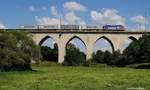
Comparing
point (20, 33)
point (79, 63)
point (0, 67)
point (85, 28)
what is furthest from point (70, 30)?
point (0, 67)

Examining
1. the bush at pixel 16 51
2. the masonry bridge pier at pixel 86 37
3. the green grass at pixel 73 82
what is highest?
the masonry bridge pier at pixel 86 37

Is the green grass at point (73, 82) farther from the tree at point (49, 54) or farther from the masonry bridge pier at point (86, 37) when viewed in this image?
the tree at point (49, 54)

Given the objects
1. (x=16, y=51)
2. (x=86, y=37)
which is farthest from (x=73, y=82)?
(x=86, y=37)

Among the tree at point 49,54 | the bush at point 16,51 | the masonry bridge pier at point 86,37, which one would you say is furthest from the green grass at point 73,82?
the tree at point 49,54

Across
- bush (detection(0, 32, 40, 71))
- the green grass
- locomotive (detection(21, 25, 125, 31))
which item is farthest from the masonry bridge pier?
the green grass

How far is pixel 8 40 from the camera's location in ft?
198

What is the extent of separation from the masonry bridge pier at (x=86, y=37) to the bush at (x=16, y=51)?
66585 millimetres

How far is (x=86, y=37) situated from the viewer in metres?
134

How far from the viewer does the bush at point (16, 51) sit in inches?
2288

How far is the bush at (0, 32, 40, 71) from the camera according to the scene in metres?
58.1

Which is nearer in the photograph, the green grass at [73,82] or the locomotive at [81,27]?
the green grass at [73,82]

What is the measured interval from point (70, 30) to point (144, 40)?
31.3 m

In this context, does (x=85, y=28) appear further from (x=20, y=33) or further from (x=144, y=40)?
(x=20, y=33)

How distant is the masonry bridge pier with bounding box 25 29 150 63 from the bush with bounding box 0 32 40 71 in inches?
2621
